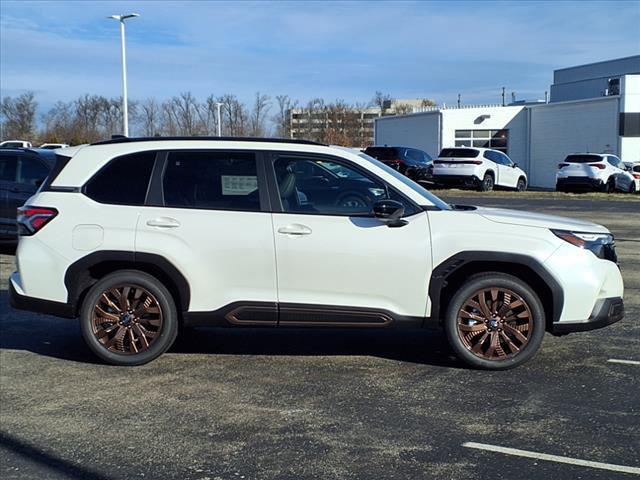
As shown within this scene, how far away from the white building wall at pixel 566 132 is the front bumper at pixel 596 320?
1419 inches

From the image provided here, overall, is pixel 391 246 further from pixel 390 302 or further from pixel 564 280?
pixel 564 280

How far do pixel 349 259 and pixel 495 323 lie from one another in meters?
1.27

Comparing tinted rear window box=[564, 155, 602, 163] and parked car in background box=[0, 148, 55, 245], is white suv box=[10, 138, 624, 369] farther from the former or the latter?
tinted rear window box=[564, 155, 602, 163]

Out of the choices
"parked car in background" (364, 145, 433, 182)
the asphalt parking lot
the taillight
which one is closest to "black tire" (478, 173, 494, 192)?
"parked car in background" (364, 145, 433, 182)

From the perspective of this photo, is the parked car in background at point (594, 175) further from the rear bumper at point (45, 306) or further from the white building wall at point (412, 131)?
the rear bumper at point (45, 306)

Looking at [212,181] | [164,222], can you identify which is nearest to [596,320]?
[212,181]

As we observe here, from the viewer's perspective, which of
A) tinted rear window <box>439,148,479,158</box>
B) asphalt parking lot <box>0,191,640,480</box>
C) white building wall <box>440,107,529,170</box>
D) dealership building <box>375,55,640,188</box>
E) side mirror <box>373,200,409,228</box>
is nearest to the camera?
asphalt parking lot <box>0,191,640,480</box>

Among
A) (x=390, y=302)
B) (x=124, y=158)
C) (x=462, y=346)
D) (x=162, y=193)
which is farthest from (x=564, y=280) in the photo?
(x=124, y=158)

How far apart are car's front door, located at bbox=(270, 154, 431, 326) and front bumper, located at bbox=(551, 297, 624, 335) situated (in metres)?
1.10

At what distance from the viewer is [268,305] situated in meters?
5.94

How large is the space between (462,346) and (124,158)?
10.4 ft

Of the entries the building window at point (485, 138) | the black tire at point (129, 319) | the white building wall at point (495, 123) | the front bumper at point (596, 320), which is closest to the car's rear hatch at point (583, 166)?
the white building wall at point (495, 123)

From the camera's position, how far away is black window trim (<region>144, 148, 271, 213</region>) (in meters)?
6.00

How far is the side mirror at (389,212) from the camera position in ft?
18.8
